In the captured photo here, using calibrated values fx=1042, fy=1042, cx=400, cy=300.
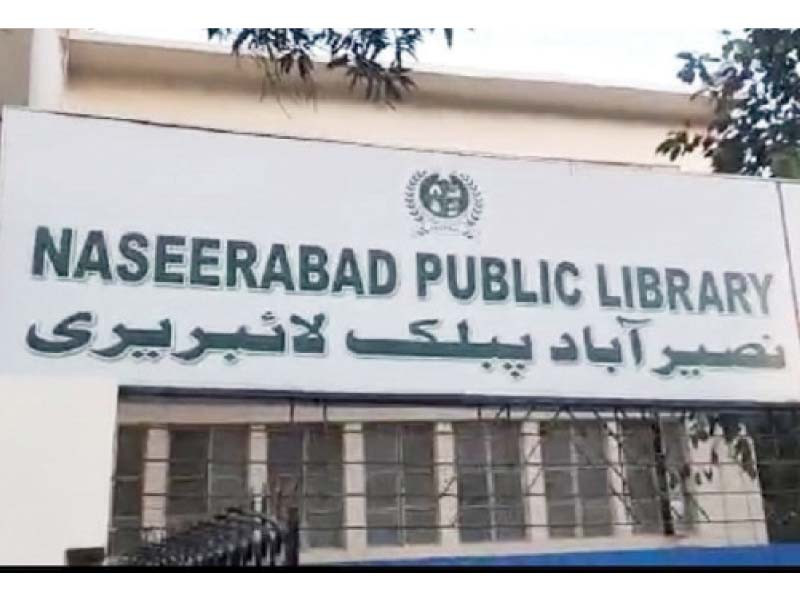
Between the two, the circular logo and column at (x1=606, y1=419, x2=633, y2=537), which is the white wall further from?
column at (x1=606, y1=419, x2=633, y2=537)

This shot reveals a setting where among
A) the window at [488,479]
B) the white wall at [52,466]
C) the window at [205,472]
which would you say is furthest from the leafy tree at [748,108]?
the white wall at [52,466]

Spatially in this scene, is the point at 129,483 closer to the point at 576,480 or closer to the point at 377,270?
the point at 377,270

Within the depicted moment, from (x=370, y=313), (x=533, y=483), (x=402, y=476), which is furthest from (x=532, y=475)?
(x=370, y=313)

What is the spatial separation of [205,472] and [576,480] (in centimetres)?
77

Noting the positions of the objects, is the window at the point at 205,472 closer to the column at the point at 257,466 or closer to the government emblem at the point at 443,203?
the column at the point at 257,466

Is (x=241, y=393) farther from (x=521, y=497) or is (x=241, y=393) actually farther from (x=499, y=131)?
(x=499, y=131)

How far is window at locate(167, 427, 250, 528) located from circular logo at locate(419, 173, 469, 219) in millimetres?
553

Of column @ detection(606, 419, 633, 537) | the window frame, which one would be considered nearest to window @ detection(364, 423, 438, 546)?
the window frame

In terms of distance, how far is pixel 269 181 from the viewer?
6.39ft

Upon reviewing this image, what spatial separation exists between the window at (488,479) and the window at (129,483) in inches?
23.9

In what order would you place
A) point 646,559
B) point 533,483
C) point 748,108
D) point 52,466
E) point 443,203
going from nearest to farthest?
point 52,466 → point 646,559 → point 443,203 → point 533,483 → point 748,108

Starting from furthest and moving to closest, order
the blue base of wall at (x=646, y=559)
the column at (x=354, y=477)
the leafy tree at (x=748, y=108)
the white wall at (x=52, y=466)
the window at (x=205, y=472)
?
the leafy tree at (x=748, y=108) → the column at (x=354, y=477) → the window at (x=205, y=472) → the blue base of wall at (x=646, y=559) → the white wall at (x=52, y=466)

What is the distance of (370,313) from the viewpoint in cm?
190

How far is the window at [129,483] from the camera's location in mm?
1760
